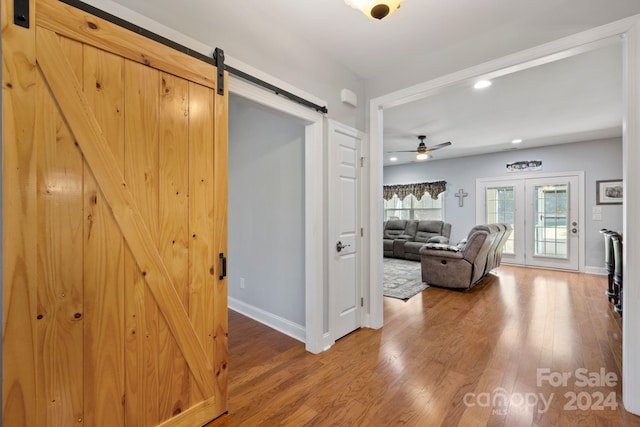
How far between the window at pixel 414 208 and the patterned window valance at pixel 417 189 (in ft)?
0.41

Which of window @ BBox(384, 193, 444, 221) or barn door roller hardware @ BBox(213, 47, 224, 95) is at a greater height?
barn door roller hardware @ BBox(213, 47, 224, 95)

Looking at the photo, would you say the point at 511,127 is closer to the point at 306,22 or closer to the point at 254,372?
the point at 306,22

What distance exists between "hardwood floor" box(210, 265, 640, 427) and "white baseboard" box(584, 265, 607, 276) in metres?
2.62

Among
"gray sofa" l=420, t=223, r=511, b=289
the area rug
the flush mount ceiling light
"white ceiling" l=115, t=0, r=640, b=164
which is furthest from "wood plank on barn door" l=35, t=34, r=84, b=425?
"gray sofa" l=420, t=223, r=511, b=289

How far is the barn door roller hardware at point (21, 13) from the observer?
101cm

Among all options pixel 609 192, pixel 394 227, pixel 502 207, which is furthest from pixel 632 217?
pixel 394 227

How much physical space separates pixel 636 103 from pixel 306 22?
220cm

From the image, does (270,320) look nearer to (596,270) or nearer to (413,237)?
(413,237)

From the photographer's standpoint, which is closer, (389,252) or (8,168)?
(8,168)

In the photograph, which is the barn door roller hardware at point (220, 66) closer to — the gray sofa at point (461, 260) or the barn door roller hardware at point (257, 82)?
the barn door roller hardware at point (257, 82)

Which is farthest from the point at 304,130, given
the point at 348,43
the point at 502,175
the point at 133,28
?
the point at 502,175

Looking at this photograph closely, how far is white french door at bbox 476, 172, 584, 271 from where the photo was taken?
18.7 feet

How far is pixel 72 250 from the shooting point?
1134 millimetres

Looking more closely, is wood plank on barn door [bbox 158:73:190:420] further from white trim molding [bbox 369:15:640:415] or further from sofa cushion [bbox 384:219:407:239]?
sofa cushion [bbox 384:219:407:239]
